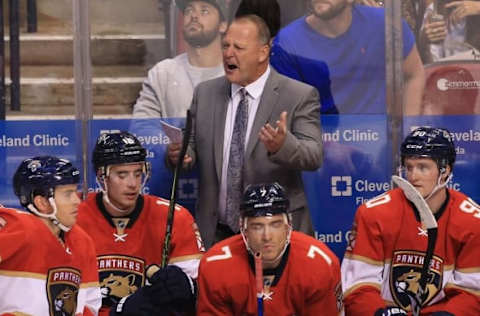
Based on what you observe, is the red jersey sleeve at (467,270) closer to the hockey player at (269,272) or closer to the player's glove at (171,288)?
the hockey player at (269,272)

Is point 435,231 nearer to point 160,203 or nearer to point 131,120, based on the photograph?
point 160,203

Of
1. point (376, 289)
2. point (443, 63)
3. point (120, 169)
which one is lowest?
point (376, 289)

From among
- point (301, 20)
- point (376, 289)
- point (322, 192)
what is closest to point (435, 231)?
point (376, 289)

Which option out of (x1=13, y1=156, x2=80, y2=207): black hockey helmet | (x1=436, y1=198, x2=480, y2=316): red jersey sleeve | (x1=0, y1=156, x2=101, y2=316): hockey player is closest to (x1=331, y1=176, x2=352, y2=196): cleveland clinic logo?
(x1=436, y1=198, x2=480, y2=316): red jersey sleeve

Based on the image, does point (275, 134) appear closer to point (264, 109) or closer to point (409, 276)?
point (264, 109)

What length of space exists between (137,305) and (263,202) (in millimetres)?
638

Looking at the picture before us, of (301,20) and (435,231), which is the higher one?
(301,20)

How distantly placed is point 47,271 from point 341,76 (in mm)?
1833

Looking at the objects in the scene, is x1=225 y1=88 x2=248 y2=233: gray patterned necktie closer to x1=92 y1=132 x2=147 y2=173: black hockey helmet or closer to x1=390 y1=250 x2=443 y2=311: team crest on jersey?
x1=92 y1=132 x2=147 y2=173: black hockey helmet

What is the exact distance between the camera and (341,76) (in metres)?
6.14

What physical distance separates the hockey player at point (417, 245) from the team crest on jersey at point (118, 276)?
2.80 feet

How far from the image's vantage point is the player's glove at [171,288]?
5234mm

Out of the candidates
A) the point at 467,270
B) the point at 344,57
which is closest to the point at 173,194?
the point at 344,57

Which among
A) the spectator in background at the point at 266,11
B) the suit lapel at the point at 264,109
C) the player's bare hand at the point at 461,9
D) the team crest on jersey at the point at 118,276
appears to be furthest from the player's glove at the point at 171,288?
the player's bare hand at the point at 461,9
